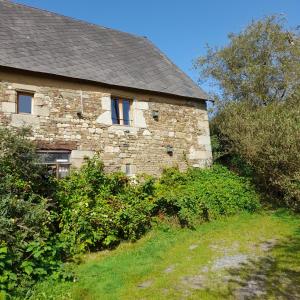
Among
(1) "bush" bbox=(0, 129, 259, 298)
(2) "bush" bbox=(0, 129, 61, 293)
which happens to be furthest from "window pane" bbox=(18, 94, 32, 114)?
(2) "bush" bbox=(0, 129, 61, 293)

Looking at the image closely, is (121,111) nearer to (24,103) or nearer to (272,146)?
(24,103)

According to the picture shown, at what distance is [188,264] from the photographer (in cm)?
651

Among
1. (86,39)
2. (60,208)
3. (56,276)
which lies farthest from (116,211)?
(86,39)

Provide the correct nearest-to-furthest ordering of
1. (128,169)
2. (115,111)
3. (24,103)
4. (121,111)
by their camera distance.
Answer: (24,103) < (128,169) < (115,111) < (121,111)

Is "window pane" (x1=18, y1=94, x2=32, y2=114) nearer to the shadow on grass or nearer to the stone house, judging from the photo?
the stone house

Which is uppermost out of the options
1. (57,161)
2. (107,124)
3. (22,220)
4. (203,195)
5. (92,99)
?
(92,99)

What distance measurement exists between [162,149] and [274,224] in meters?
4.50

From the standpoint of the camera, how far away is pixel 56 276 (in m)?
5.68

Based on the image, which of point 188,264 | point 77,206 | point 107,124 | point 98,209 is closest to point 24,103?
point 107,124

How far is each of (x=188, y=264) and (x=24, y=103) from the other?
648 centimetres

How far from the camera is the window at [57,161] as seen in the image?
30.9ft

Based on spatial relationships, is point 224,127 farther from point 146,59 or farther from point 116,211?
point 116,211

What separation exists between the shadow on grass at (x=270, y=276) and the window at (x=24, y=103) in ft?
23.1

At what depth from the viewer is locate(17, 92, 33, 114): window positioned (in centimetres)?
939
